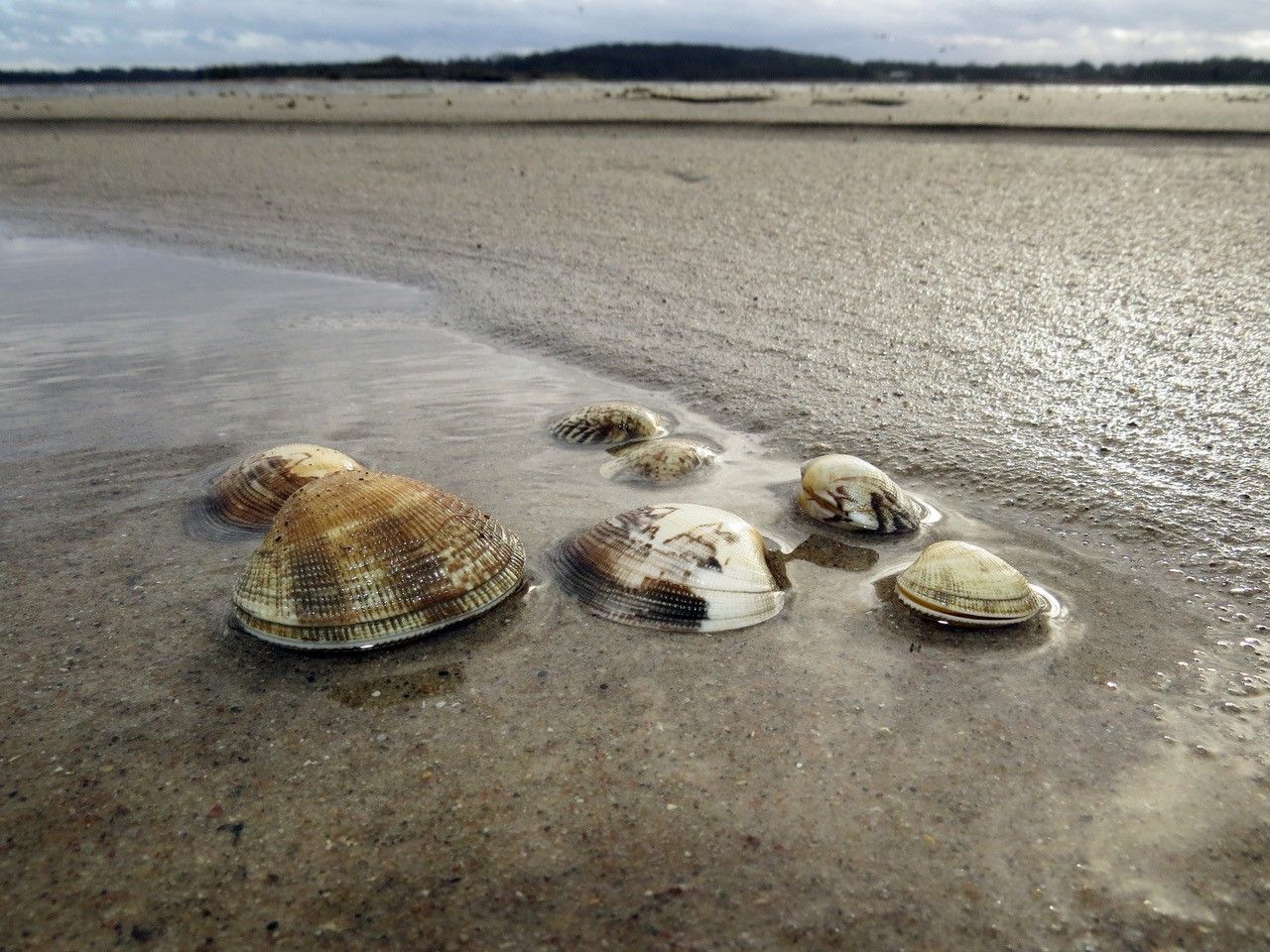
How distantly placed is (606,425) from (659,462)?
1.41 feet

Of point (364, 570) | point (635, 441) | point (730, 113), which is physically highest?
point (730, 113)

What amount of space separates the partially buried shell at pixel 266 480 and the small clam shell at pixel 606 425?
970 millimetres

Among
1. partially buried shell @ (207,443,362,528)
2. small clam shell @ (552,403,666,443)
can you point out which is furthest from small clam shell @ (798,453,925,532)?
partially buried shell @ (207,443,362,528)

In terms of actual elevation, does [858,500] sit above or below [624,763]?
above

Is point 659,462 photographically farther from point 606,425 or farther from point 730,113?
point 730,113

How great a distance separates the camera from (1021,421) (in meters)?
3.71

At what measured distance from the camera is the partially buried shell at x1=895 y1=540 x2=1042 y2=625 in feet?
7.98

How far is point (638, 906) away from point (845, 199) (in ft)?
27.8

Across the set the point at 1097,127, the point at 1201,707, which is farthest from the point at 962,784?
the point at 1097,127

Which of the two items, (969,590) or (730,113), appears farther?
(730,113)

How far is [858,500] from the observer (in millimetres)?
2969

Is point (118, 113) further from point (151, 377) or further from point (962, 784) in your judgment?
point (962, 784)

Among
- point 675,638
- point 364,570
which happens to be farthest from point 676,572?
point 364,570

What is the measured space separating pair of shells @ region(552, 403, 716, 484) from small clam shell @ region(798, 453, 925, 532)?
609 millimetres
